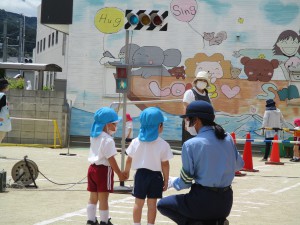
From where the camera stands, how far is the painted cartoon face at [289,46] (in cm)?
2514

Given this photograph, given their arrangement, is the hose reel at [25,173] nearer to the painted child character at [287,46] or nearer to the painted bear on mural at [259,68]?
the painted bear on mural at [259,68]

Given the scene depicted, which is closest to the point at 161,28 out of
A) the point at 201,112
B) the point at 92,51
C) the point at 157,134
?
the point at 157,134

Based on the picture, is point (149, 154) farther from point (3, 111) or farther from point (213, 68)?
point (213, 68)

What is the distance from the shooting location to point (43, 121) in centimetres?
2480

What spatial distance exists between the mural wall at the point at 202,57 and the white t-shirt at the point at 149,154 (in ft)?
59.6

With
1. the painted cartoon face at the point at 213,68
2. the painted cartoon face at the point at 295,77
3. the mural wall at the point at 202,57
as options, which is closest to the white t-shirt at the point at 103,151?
the mural wall at the point at 202,57

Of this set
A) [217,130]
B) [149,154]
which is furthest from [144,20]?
[217,130]

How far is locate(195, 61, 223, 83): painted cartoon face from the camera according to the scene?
25.7 m

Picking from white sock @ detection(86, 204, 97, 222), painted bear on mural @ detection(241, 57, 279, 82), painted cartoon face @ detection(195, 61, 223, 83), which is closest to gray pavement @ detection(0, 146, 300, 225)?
white sock @ detection(86, 204, 97, 222)

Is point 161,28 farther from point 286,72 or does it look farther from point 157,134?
point 286,72

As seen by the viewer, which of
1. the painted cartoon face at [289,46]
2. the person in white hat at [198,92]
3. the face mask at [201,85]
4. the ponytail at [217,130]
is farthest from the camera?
the painted cartoon face at [289,46]

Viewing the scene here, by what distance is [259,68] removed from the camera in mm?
25453

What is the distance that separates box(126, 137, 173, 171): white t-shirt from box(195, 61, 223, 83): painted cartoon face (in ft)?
60.1

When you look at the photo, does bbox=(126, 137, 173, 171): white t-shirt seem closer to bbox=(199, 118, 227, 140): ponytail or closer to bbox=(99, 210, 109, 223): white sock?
bbox=(99, 210, 109, 223): white sock
